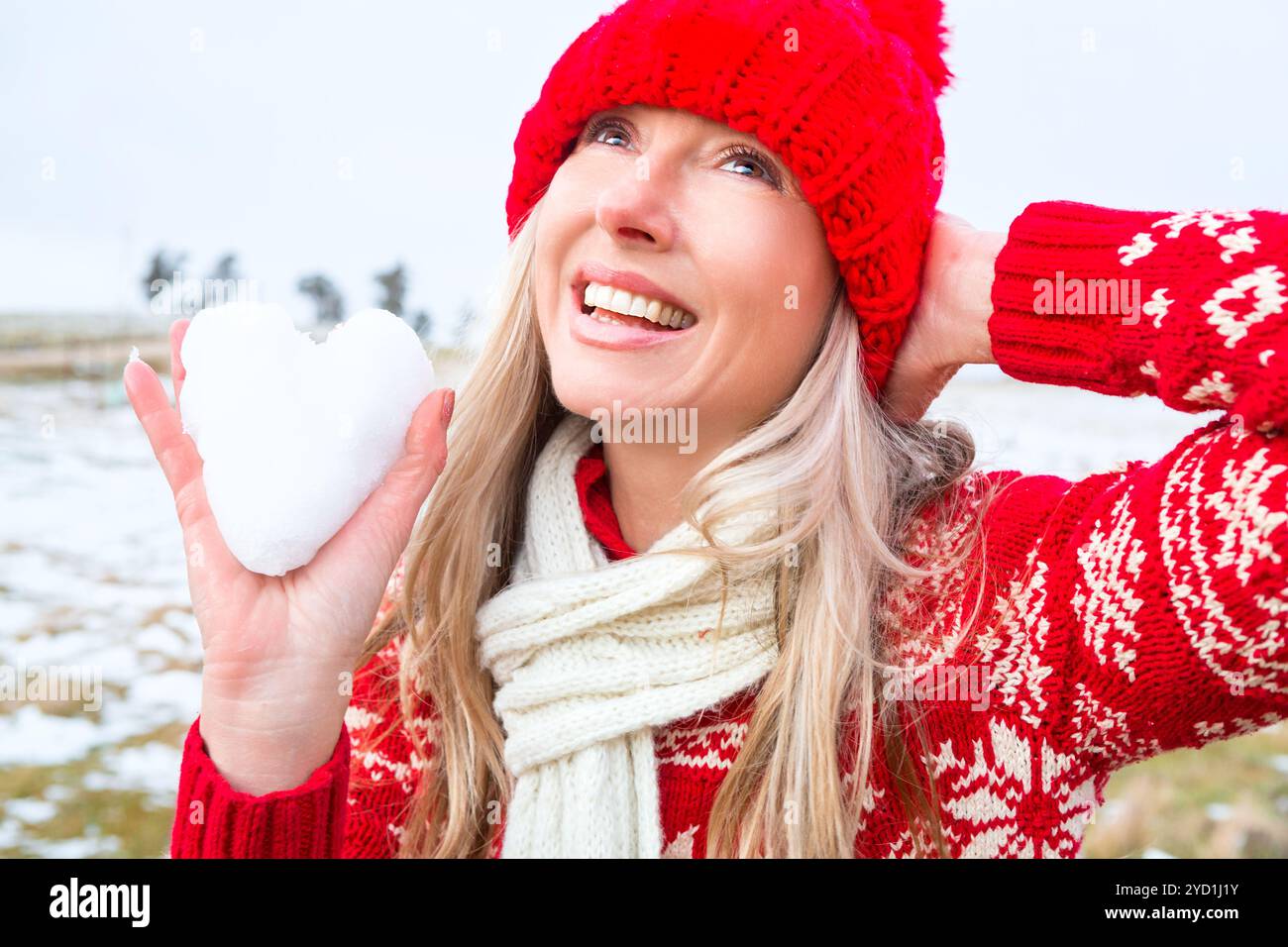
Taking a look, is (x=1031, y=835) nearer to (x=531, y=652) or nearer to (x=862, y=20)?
(x=531, y=652)

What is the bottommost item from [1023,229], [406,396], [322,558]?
[322,558]

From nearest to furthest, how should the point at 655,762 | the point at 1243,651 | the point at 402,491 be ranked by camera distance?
the point at 1243,651 < the point at 402,491 < the point at 655,762

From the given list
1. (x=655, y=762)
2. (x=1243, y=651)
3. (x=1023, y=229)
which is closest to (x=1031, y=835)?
(x=1243, y=651)

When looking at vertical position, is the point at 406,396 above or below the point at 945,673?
above

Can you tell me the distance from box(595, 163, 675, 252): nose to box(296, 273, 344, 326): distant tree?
2.66 metres

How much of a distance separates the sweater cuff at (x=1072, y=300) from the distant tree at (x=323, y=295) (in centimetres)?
309

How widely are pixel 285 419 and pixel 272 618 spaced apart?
33 cm

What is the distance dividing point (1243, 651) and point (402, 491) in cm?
132

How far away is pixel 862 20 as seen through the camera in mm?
1960

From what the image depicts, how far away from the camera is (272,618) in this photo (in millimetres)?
1720

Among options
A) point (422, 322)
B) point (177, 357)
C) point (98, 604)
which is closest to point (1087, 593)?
point (177, 357)

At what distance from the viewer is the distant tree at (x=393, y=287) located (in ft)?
12.7
